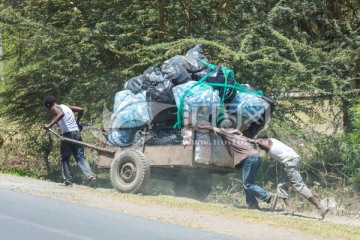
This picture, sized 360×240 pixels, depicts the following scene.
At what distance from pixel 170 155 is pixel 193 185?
1730 mm

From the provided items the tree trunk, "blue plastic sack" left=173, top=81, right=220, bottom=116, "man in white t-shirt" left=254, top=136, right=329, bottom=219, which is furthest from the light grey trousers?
the tree trunk

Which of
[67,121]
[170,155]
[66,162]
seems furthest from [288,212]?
[67,121]

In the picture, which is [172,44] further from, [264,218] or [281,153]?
[264,218]

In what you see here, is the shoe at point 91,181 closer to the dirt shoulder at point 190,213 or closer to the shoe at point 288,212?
the dirt shoulder at point 190,213

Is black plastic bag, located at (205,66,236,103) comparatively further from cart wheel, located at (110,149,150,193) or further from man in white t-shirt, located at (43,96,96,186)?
man in white t-shirt, located at (43,96,96,186)

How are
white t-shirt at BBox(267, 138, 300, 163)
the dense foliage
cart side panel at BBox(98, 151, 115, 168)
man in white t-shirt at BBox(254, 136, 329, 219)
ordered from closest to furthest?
man in white t-shirt at BBox(254, 136, 329, 219) → white t-shirt at BBox(267, 138, 300, 163) → cart side panel at BBox(98, 151, 115, 168) → the dense foliage

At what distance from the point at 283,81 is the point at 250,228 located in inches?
224

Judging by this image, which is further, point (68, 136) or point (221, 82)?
point (68, 136)

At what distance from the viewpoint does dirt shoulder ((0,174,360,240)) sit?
31.1 feet

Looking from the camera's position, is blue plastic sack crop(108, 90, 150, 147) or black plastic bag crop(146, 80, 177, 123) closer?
black plastic bag crop(146, 80, 177, 123)

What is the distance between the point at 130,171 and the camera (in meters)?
12.9

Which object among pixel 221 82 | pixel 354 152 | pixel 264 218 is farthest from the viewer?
pixel 354 152

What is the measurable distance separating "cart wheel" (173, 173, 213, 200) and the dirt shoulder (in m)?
0.88

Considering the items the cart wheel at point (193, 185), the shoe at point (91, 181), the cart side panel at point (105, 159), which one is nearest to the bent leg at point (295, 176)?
the cart wheel at point (193, 185)
